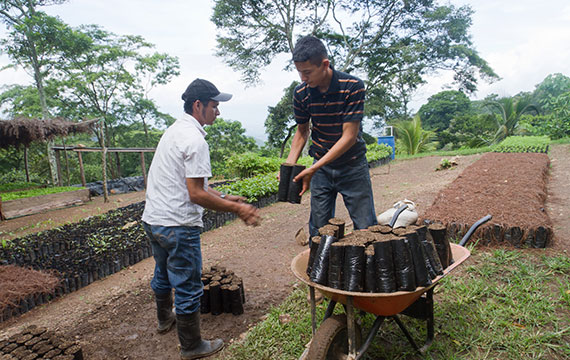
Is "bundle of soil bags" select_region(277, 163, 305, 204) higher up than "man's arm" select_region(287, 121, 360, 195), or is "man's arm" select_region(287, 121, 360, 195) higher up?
"man's arm" select_region(287, 121, 360, 195)

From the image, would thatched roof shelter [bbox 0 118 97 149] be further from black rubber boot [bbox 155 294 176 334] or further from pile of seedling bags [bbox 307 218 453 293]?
pile of seedling bags [bbox 307 218 453 293]

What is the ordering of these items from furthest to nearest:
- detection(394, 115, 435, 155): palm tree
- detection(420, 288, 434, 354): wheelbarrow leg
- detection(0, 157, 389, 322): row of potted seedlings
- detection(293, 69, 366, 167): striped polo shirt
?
detection(394, 115, 435, 155): palm tree < detection(0, 157, 389, 322): row of potted seedlings < detection(293, 69, 366, 167): striped polo shirt < detection(420, 288, 434, 354): wheelbarrow leg

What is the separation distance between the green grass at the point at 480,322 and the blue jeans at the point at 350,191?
81cm

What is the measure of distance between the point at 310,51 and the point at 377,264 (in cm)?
160

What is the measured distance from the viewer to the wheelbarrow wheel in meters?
1.85

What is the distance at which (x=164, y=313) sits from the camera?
2.93 meters

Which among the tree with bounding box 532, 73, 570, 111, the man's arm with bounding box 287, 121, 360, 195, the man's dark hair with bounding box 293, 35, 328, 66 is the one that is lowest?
the man's arm with bounding box 287, 121, 360, 195

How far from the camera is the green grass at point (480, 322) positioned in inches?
90.4

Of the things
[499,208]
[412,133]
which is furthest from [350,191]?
[412,133]

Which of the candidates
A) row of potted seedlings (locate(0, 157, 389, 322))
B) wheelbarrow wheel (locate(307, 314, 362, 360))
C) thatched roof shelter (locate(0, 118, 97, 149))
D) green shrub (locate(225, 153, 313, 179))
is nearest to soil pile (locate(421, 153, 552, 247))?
wheelbarrow wheel (locate(307, 314, 362, 360))

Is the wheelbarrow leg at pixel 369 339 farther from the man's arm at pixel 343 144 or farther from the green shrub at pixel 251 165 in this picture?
the green shrub at pixel 251 165

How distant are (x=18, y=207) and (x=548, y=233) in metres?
12.6

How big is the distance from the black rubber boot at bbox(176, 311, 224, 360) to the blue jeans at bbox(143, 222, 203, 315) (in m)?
0.06

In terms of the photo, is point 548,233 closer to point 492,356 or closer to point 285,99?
point 492,356
